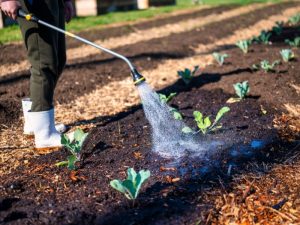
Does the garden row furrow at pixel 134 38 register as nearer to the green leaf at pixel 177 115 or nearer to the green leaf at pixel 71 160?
the green leaf at pixel 177 115

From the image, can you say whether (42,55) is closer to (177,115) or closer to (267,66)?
(177,115)

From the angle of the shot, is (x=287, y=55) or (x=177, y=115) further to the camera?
(x=287, y=55)

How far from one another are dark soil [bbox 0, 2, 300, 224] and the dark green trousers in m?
0.60

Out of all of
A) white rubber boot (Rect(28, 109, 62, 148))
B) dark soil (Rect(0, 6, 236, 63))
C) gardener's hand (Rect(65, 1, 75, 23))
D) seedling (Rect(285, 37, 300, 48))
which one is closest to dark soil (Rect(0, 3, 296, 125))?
white rubber boot (Rect(28, 109, 62, 148))

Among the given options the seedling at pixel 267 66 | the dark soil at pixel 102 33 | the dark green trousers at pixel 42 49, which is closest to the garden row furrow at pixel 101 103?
the dark green trousers at pixel 42 49

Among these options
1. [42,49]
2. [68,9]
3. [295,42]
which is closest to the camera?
[42,49]

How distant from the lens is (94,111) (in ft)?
16.3

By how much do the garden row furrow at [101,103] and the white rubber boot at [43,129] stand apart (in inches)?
5.9

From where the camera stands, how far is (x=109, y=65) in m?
7.41

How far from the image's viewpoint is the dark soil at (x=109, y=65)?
18.5 ft

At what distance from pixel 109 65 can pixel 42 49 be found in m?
3.94

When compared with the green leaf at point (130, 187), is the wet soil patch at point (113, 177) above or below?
below

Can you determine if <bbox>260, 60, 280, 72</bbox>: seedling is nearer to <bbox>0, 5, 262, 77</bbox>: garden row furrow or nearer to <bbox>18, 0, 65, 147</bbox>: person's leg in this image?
<bbox>18, 0, 65, 147</bbox>: person's leg

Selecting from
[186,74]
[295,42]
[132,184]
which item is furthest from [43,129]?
[295,42]
